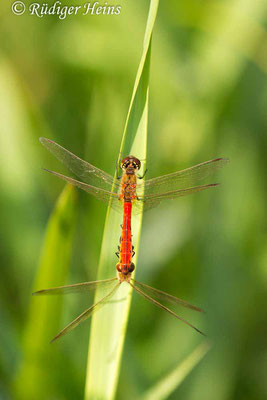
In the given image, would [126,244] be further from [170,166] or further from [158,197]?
[170,166]

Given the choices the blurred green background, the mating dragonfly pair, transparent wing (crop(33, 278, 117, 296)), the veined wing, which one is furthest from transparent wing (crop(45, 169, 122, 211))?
the blurred green background

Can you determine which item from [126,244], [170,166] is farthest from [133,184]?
[170,166]

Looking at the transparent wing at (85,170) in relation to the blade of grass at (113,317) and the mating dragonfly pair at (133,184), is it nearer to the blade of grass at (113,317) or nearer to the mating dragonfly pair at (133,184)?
the mating dragonfly pair at (133,184)

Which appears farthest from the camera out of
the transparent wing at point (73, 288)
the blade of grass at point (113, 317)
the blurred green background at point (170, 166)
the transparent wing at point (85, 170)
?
the blurred green background at point (170, 166)

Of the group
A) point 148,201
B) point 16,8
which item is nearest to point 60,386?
point 148,201

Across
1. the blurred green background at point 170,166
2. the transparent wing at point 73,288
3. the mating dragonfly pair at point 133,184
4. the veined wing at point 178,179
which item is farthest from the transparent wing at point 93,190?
the blurred green background at point 170,166

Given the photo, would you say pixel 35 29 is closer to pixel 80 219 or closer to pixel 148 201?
pixel 80 219
